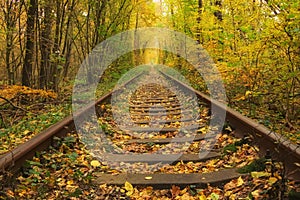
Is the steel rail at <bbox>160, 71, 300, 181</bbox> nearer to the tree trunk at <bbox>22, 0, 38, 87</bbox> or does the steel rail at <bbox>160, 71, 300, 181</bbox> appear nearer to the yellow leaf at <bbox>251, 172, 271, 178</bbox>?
the yellow leaf at <bbox>251, 172, 271, 178</bbox>

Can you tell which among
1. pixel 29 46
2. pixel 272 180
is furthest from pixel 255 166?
pixel 29 46

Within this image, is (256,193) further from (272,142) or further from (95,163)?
(95,163)

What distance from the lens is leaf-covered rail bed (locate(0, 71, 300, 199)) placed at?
3031 mm

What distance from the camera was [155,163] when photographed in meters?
4.11

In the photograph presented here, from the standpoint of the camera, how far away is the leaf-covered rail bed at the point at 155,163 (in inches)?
119

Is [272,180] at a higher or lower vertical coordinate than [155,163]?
higher

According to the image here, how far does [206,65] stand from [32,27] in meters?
6.02

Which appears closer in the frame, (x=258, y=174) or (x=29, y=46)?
(x=258, y=174)

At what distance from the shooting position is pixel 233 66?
311 inches

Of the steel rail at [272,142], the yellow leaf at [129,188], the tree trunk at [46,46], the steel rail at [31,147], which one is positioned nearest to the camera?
the steel rail at [272,142]

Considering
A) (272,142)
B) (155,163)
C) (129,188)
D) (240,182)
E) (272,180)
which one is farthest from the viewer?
(155,163)

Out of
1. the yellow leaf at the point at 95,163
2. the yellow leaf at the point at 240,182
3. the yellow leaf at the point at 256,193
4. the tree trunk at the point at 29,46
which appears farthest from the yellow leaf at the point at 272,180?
the tree trunk at the point at 29,46

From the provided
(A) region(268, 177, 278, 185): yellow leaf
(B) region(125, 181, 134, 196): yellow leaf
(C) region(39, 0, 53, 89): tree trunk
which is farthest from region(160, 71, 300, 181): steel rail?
(C) region(39, 0, 53, 89): tree trunk

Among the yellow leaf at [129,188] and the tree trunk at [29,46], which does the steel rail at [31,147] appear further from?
the tree trunk at [29,46]
